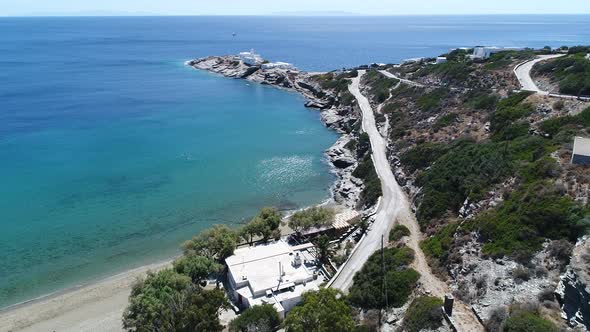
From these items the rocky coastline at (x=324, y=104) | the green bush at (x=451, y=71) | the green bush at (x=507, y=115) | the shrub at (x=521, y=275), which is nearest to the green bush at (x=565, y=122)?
the green bush at (x=507, y=115)

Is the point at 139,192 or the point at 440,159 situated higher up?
the point at 440,159

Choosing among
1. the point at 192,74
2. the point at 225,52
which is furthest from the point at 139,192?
the point at 225,52

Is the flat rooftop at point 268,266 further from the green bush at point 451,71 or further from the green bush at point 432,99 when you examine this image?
the green bush at point 451,71

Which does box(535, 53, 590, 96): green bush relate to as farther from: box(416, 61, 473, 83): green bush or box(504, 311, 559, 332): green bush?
box(504, 311, 559, 332): green bush

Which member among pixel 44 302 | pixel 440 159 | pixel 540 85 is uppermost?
pixel 540 85

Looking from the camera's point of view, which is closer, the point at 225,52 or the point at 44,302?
the point at 44,302

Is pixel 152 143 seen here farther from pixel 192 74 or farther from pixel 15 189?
pixel 192 74
